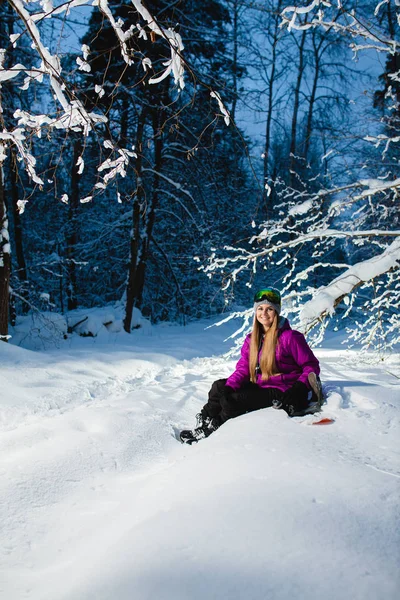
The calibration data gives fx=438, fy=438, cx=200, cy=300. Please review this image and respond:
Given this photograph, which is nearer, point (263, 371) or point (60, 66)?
point (60, 66)

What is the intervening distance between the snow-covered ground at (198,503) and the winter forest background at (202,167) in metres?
1.84

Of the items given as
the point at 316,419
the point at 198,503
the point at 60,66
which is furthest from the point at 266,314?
the point at 60,66

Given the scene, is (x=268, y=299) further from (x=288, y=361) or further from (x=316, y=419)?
(x=316, y=419)

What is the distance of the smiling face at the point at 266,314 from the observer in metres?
3.90

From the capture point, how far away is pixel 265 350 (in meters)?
3.85

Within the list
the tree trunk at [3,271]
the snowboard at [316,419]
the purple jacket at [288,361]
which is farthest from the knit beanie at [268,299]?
the tree trunk at [3,271]

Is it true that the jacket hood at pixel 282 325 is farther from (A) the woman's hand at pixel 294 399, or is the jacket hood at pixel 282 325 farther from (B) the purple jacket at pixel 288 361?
(A) the woman's hand at pixel 294 399

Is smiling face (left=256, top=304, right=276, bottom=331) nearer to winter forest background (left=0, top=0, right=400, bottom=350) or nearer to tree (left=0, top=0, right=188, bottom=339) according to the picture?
winter forest background (left=0, top=0, right=400, bottom=350)

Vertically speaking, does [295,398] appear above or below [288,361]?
below

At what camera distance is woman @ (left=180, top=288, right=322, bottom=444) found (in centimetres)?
373

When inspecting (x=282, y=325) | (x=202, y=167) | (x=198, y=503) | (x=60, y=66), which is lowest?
(x=198, y=503)

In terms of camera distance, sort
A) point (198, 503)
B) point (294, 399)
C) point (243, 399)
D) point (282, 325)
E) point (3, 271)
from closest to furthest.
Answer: point (198, 503) < point (294, 399) < point (243, 399) < point (282, 325) < point (3, 271)

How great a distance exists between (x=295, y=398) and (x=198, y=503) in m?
1.47

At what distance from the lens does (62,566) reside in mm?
2076
